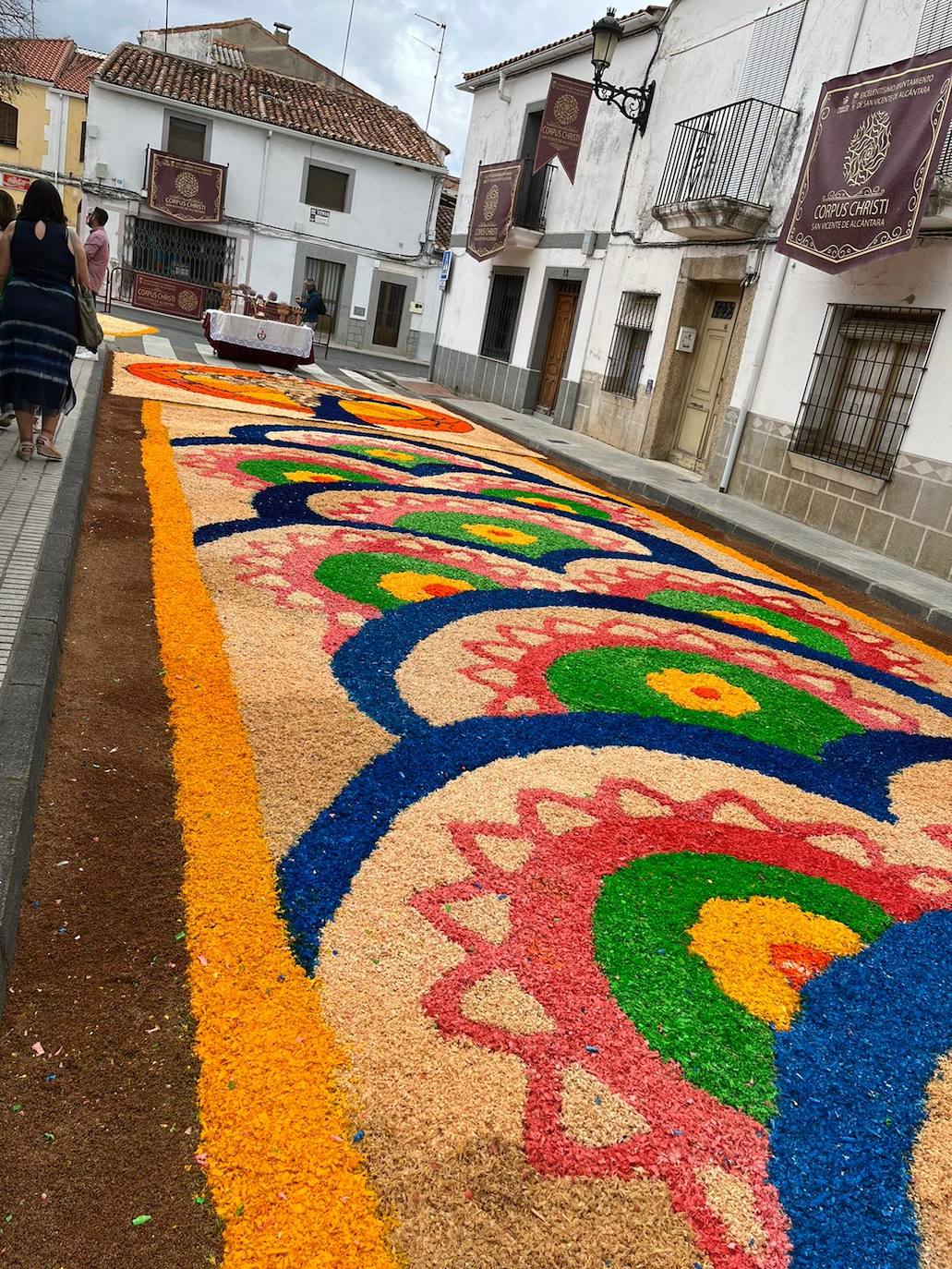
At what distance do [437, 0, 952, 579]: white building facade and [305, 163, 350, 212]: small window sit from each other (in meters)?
15.7

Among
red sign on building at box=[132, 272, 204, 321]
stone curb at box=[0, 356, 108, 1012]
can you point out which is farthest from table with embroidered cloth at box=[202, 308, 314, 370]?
red sign on building at box=[132, 272, 204, 321]

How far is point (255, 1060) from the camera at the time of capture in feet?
6.06

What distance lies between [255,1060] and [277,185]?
106 feet

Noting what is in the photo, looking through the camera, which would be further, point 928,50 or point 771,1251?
point 928,50

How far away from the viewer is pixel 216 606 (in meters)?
4.19

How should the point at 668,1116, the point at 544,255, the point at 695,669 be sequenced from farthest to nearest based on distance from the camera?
the point at 544,255 < the point at 695,669 < the point at 668,1116

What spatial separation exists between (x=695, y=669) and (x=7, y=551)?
326cm

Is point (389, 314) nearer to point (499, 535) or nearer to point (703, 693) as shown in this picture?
point (499, 535)

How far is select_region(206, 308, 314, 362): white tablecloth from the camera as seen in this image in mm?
14805

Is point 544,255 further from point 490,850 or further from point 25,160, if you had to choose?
point 25,160

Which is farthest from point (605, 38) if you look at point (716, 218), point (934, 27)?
point (934, 27)

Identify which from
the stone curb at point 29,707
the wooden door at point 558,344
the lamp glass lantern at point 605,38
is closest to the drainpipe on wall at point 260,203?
the wooden door at point 558,344

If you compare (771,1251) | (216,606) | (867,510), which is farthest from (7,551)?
(867,510)

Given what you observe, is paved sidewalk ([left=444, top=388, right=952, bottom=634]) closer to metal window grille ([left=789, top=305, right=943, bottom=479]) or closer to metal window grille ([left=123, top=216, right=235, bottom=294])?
metal window grille ([left=789, top=305, right=943, bottom=479])
